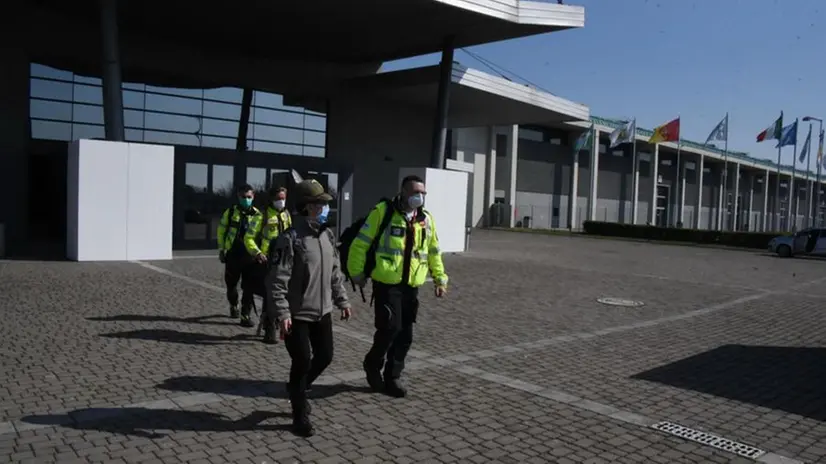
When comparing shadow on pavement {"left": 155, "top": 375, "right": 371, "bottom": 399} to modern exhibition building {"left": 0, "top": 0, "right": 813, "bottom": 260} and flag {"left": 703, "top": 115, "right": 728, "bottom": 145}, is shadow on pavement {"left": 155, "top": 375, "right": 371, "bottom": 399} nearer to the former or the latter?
modern exhibition building {"left": 0, "top": 0, "right": 813, "bottom": 260}

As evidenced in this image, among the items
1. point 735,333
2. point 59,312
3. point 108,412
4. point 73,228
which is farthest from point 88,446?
point 73,228

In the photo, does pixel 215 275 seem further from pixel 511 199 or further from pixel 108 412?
pixel 511 199

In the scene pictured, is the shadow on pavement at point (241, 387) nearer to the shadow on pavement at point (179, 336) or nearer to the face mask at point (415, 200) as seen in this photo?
the shadow on pavement at point (179, 336)

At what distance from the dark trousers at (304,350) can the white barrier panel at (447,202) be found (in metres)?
16.2

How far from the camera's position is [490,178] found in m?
50.8

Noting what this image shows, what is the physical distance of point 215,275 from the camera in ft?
45.4

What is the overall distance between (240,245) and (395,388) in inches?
138

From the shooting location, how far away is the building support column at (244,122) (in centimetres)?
2436

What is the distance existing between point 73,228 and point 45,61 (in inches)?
308

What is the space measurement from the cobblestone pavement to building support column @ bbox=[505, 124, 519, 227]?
40252mm

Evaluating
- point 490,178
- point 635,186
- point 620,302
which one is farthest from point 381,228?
point 635,186

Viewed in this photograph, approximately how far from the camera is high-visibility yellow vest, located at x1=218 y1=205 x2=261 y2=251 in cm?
831

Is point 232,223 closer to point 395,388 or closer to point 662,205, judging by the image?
point 395,388

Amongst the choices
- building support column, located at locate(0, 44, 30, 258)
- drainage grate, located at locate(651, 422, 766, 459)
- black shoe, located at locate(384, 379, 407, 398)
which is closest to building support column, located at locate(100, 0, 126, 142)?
building support column, located at locate(0, 44, 30, 258)
